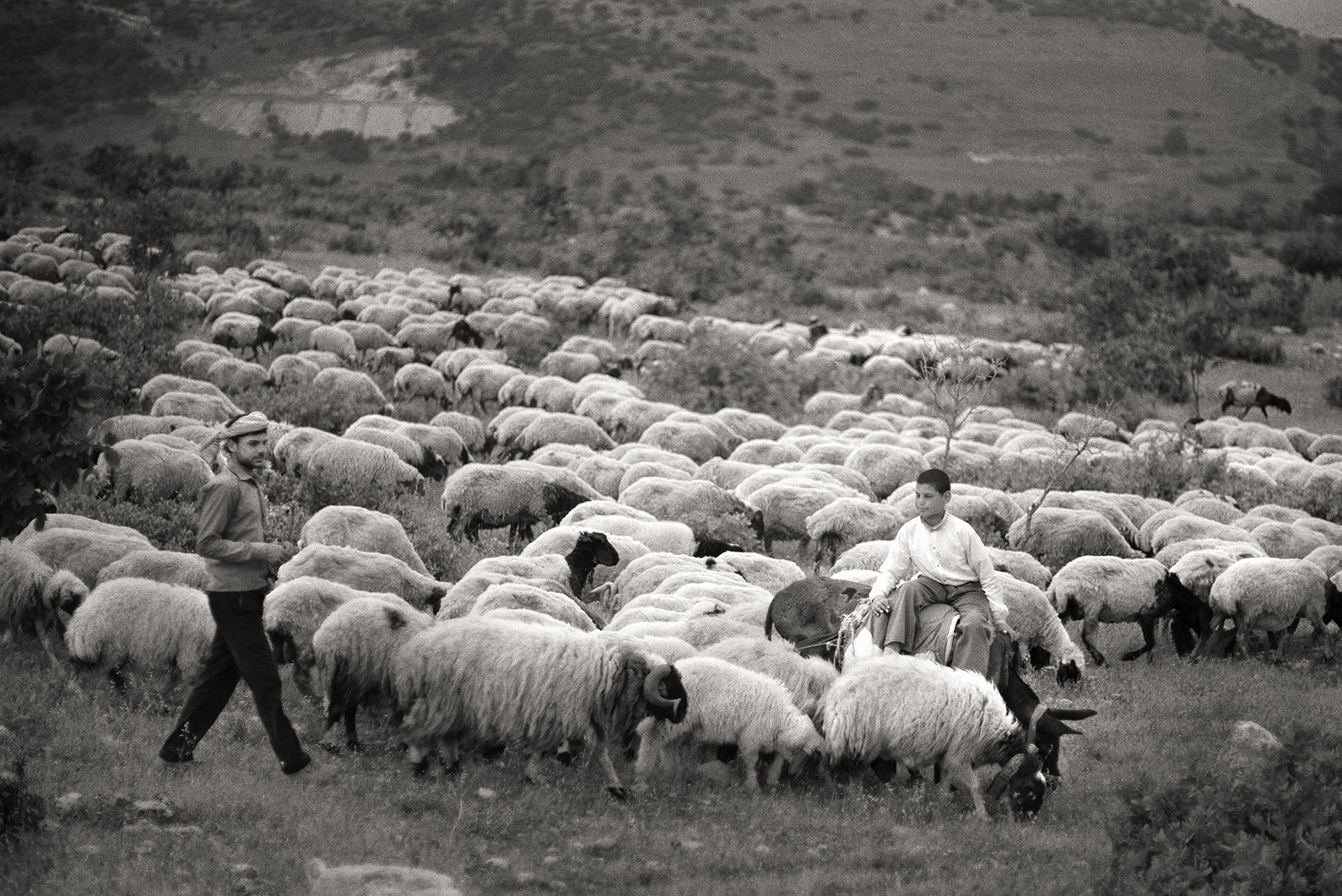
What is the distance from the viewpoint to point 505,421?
712 inches

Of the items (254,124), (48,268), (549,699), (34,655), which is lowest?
(254,124)

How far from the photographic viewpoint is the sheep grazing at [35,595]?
8664 millimetres

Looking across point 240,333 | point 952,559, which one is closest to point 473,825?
point 952,559

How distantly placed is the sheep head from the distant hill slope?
62.4 meters

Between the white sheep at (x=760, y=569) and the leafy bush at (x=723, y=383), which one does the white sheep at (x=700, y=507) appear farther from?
the leafy bush at (x=723, y=383)

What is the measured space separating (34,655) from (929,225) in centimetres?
5247

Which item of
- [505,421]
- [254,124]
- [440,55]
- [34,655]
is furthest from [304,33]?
[34,655]

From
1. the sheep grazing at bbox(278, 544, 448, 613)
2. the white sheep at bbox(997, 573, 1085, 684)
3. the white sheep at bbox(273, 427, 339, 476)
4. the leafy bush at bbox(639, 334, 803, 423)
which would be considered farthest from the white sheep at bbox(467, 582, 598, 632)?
the leafy bush at bbox(639, 334, 803, 423)

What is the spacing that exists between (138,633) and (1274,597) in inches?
358

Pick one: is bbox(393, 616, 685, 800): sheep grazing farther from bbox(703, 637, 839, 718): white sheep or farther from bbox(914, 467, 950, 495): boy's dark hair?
bbox(914, 467, 950, 495): boy's dark hair

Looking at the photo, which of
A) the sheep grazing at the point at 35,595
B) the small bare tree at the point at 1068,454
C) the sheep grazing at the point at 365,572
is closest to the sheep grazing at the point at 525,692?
the sheep grazing at the point at 365,572

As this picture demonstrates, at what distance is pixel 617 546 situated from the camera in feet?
38.4

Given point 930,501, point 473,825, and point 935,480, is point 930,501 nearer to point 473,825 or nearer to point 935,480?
point 935,480

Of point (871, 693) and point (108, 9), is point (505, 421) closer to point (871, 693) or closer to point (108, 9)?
point (871, 693)
